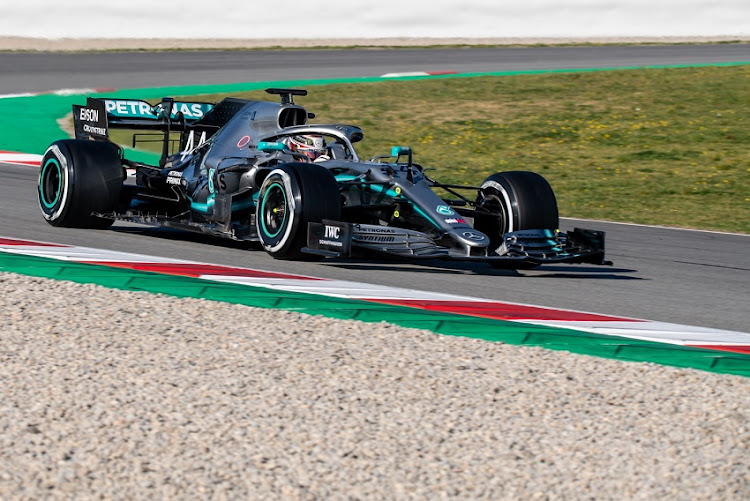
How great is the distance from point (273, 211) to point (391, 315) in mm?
2089

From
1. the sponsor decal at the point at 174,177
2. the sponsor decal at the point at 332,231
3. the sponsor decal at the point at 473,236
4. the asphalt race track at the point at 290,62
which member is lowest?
the sponsor decal at the point at 473,236

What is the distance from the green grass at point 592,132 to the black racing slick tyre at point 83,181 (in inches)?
223

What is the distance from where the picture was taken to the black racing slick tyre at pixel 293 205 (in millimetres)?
8312

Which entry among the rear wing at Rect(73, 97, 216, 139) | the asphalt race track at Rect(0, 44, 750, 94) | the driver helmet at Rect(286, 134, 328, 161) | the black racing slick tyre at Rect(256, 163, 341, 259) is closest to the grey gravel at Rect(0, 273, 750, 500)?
the black racing slick tyre at Rect(256, 163, 341, 259)

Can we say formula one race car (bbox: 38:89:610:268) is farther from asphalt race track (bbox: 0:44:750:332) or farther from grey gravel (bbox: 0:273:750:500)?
grey gravel (bbox: 0:273:750:500)

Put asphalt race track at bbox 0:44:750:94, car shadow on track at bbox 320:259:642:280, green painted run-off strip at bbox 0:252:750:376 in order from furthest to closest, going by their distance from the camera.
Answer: asphalt race track at bbox 0:44:750:94, car shadow on track at bbox 320:259:642:280, green painted run-off strip at bbox 0:252:750:376

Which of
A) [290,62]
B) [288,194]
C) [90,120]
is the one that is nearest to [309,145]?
[288,194]

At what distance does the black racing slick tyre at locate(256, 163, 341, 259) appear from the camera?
831 cm

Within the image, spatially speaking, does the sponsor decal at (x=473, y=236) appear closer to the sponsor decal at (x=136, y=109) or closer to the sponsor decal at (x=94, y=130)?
the sponsor decal at (x=136, y=109)

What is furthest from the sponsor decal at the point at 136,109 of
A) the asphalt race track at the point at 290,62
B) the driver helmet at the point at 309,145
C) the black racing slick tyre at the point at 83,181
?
the asphalt race track at the point at 290,62

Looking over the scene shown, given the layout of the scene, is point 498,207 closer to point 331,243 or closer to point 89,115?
point 331,243

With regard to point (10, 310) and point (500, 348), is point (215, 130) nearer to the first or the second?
point (10, 310)

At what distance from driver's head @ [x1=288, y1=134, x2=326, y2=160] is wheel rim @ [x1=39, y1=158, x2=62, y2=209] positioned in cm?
223

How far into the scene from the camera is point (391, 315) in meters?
7.03
